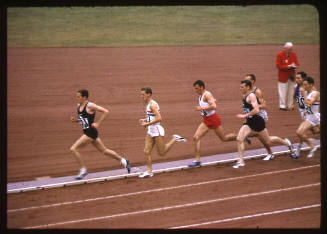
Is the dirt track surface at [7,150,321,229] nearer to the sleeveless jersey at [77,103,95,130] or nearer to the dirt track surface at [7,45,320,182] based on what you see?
the sleeveless jersey at [77,103,95,130]

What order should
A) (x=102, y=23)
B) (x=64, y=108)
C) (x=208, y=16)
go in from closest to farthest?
(x=64, y=108) < (x=102, y=23) < (x=208, y=16)

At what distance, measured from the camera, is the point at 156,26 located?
29.8 metres

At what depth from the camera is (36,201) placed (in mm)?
9109

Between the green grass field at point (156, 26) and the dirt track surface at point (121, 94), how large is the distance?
170 cm

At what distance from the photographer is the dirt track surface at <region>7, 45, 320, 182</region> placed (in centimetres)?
1260

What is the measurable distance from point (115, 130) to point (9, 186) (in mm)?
5070

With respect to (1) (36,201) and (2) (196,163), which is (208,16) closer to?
(2) (196,163)

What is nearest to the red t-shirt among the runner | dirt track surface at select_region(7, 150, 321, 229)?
the runner

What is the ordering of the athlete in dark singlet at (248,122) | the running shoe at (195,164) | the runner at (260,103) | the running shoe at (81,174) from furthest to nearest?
the running shoe at (195,164), the runner at (260,103), the athlete in dark singlet at (248,122), the running shoe at (81,174)

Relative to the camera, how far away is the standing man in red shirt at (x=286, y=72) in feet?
52.5

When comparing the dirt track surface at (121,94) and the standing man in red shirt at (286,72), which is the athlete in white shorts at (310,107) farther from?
the standing man in red shirt at (286,72)

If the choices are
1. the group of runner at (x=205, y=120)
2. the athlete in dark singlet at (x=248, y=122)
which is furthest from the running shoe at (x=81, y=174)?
the athlete in dark singlet at (x=248, y=122)

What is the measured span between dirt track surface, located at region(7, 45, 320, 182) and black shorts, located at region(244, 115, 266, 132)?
1912mm
